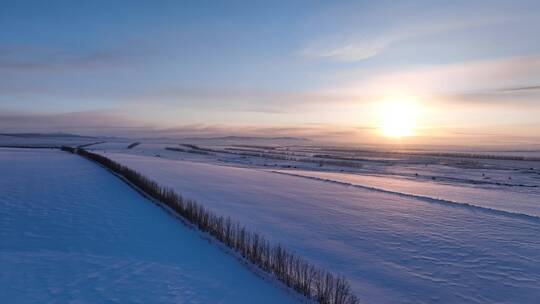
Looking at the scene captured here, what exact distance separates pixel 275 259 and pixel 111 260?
3717 mm

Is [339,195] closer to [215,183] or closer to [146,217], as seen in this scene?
[215,183]

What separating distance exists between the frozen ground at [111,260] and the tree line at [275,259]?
0.35m

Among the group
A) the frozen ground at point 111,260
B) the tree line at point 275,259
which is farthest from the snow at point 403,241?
the frozen ground at point 111,260

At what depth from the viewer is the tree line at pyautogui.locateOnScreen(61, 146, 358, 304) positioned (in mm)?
6745

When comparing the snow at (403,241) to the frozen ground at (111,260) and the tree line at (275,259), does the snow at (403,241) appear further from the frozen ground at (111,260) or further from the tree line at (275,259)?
the frozen ground at (111,260)

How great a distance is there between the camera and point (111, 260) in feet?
28.6

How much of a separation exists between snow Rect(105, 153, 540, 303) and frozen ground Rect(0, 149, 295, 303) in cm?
251

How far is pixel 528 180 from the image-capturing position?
3316cm

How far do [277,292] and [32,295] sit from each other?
171 inches

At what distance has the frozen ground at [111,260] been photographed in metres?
7.03

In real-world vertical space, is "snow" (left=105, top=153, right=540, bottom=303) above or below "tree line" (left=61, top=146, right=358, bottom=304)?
below

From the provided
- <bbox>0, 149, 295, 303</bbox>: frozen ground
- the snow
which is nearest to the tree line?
<bbox>0, 149, 295, 303</bbox>: frozen ground

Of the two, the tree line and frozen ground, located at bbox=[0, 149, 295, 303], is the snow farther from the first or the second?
frozen ground, located at bbox=[0, 149, 295, 303]

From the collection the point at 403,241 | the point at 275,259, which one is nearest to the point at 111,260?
the point at 275,259
